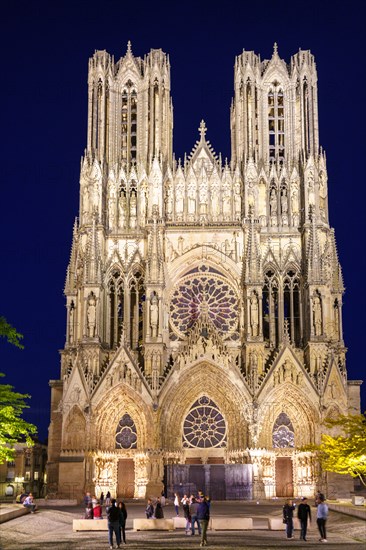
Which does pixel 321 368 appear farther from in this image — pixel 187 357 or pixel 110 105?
pixel 110 105

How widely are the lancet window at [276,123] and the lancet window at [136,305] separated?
38.2 ft

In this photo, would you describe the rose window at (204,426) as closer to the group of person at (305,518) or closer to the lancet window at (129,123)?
the lancet window at (129,123)

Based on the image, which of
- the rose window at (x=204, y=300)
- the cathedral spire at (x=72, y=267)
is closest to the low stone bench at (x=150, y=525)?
the rose window at (x=204, y=300)

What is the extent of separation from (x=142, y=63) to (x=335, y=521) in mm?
35259

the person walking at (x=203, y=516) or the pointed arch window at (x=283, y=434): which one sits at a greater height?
the pointed arch window at (x=283, y=434)

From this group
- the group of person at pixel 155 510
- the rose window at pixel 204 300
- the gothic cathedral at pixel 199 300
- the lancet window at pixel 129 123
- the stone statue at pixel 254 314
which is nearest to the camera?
the group of person at pixel 155 510

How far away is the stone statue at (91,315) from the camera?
49.1 metres

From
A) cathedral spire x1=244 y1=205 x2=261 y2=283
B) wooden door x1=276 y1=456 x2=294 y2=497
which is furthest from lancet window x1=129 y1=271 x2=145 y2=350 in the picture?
wooden door x1=276 y1=456 x2=294 y2=497

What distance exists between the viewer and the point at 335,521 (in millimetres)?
31094

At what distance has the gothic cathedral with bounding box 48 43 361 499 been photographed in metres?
47.6

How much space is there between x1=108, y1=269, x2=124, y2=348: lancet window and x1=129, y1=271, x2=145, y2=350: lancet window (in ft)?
2.10

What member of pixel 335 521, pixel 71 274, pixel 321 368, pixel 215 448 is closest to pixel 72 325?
pixel 71 274

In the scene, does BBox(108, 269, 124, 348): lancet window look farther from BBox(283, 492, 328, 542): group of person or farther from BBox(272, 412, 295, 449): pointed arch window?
BBox(283, 492, 328, 542): group of person

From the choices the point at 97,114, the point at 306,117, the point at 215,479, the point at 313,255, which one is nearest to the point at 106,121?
the point at 97,114
